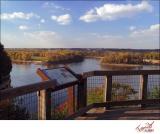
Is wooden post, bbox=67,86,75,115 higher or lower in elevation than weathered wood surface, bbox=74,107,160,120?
higher

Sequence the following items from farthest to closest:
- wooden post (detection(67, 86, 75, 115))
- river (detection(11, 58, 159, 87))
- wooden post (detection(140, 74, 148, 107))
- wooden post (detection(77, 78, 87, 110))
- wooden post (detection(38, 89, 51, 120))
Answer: river (detection(11, 58, 159, 87)), wooden post (detection(140, 74, 148, 107)), wooden post (detection(77, 78, 87, 110)), wooden post (detection(67, 86, 75, 115)), wooden post (detection(38, 89, 51, 120))

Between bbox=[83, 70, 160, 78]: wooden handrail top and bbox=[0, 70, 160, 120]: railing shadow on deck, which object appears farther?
bbox=[83, 70, 160, 78]: wooden handrail top

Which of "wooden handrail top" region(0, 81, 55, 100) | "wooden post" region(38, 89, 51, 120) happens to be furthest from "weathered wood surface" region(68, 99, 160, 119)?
"wooden handrail top" region(0, 81, 55, 100)

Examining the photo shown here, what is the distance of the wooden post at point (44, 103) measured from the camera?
4.35 metres

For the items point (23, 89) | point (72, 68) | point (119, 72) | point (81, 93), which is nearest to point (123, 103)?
point (119, 72)

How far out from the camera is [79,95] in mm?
5602

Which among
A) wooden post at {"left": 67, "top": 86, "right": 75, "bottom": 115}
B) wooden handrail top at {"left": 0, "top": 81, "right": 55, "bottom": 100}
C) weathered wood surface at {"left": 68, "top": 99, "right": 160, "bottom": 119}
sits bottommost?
weathered wood surface at {"left": 68, "top": 99, "right": 160, "bottom": 119}

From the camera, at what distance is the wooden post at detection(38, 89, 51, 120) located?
4.35 m

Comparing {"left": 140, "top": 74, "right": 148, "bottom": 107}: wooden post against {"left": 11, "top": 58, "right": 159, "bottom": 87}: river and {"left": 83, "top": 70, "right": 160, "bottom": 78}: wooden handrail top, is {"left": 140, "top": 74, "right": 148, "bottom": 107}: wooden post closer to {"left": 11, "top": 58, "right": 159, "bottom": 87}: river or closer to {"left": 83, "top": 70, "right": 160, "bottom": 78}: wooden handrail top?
{"left": 83, "top": 70, "right": 160, "bottom": 78}: wooden handrail top

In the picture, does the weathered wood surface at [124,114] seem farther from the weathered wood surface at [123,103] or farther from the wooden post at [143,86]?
the wooden post at [143,86]

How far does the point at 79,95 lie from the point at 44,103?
1.30 meters

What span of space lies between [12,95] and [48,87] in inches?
33.4

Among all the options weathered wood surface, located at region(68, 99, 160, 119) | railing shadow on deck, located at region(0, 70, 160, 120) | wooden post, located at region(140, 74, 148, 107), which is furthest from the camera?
wooden post, located at region(140, 74, 148, 107)
